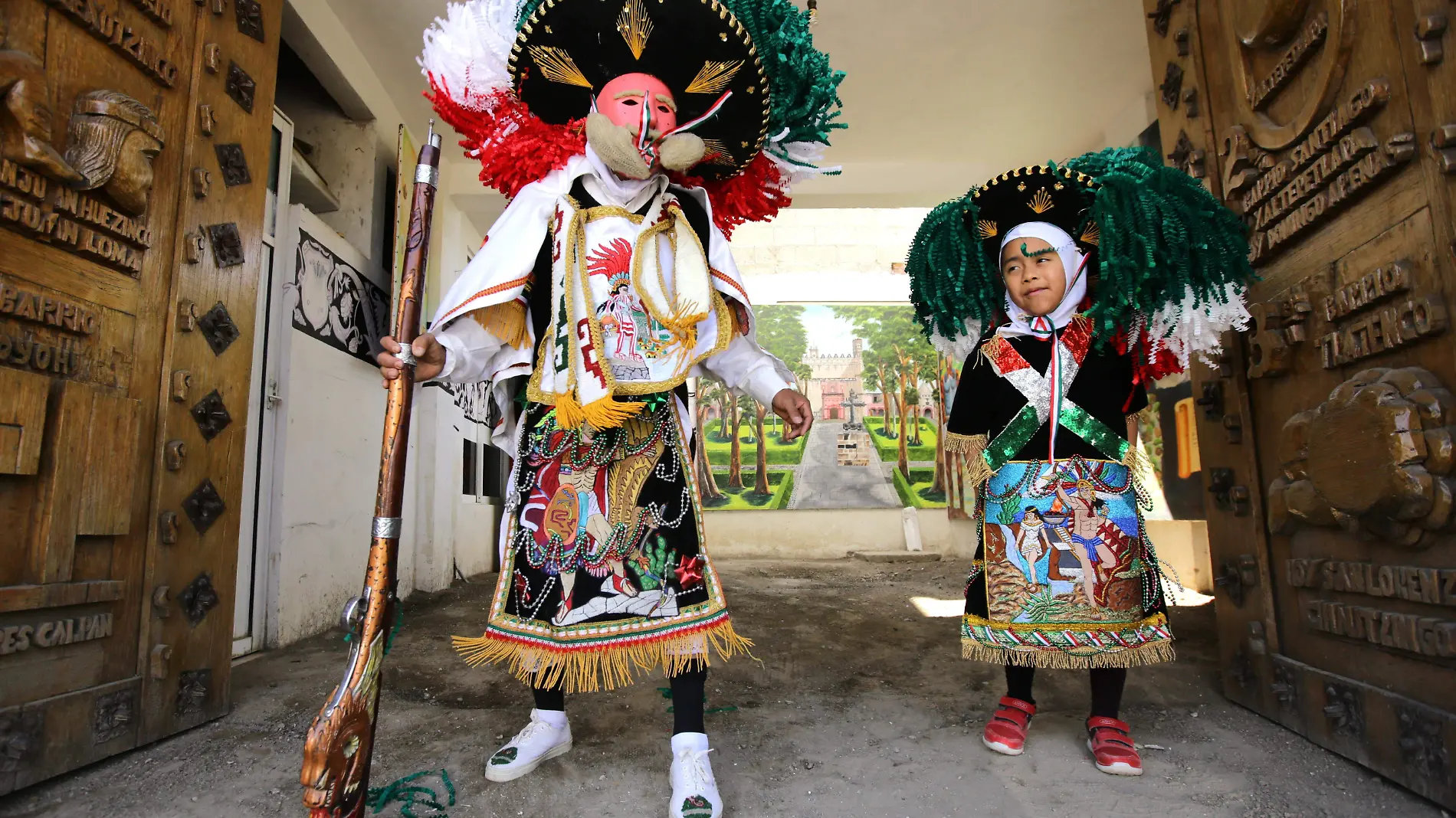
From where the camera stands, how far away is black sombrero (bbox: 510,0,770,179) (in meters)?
1.99

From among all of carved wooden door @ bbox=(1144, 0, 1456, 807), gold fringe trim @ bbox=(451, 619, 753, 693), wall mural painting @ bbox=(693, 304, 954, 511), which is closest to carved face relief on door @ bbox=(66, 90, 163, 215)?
gold fringe trim @ bbox=(451, 619, 753, 693)

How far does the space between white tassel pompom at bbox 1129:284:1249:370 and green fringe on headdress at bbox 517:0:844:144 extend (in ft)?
3.65

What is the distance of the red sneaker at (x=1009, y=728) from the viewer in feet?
7.18

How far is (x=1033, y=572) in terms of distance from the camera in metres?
2.21

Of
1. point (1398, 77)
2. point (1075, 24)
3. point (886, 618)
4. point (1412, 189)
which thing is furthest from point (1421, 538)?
point (1075, 24)

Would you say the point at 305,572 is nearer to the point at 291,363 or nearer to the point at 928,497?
the point at 291,363

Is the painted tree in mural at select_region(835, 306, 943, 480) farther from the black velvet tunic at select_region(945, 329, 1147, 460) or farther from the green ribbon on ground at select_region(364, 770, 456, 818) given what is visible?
the green ribbon on ground at select_region(364, 770, 456, 818)

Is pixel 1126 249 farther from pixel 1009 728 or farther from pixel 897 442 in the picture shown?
pixel 897 442

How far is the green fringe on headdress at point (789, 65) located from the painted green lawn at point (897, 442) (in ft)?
20.4

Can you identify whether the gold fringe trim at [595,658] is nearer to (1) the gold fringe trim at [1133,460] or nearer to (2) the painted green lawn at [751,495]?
(1) the gold fringe trim at [1133,460]

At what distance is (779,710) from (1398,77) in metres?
2.35

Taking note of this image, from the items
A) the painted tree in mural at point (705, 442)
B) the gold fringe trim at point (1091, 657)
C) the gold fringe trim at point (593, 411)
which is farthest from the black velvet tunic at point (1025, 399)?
the painted tree in mural at point (705, 442)

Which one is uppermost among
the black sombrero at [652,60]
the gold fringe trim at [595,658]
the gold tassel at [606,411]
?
the black sombrero at [652,60]

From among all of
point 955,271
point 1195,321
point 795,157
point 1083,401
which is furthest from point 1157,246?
point 795,157
